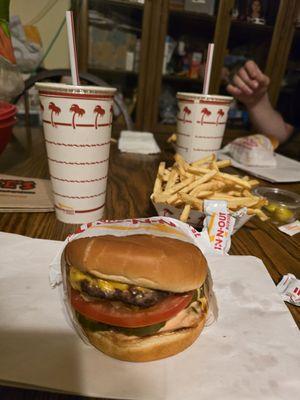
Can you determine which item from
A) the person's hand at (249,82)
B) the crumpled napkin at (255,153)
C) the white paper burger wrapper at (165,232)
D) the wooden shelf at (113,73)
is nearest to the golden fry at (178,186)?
the white paper burger wrapper at (165,232)

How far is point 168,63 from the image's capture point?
11.8 ft

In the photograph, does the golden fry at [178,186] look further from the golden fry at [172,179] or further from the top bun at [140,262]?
the top bun at [140,262]

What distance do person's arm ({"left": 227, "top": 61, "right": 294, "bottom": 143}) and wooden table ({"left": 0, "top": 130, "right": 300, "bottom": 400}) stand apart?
34.7 inches

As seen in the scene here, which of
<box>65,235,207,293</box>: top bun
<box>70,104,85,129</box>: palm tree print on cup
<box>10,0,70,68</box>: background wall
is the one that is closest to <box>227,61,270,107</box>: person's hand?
<box>70,104,85,129</box>: palm tree print on cup

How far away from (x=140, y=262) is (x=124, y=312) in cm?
11

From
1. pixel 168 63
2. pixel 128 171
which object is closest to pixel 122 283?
pixel 128 171

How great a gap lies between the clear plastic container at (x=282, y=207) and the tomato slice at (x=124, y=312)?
64 cm

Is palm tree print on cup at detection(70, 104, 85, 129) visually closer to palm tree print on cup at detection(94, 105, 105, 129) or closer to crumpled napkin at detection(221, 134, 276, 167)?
palm tree print on cup at detection(94, 105, 105, 129)

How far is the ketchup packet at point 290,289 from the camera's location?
2.35 ft

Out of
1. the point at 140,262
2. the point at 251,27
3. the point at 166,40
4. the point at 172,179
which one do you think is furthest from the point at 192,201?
the point at 251,27

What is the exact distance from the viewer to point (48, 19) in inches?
130

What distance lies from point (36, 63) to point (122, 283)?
313 centimetres

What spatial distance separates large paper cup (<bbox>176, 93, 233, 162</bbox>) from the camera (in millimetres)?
1292

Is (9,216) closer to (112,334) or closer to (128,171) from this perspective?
(112,334)
